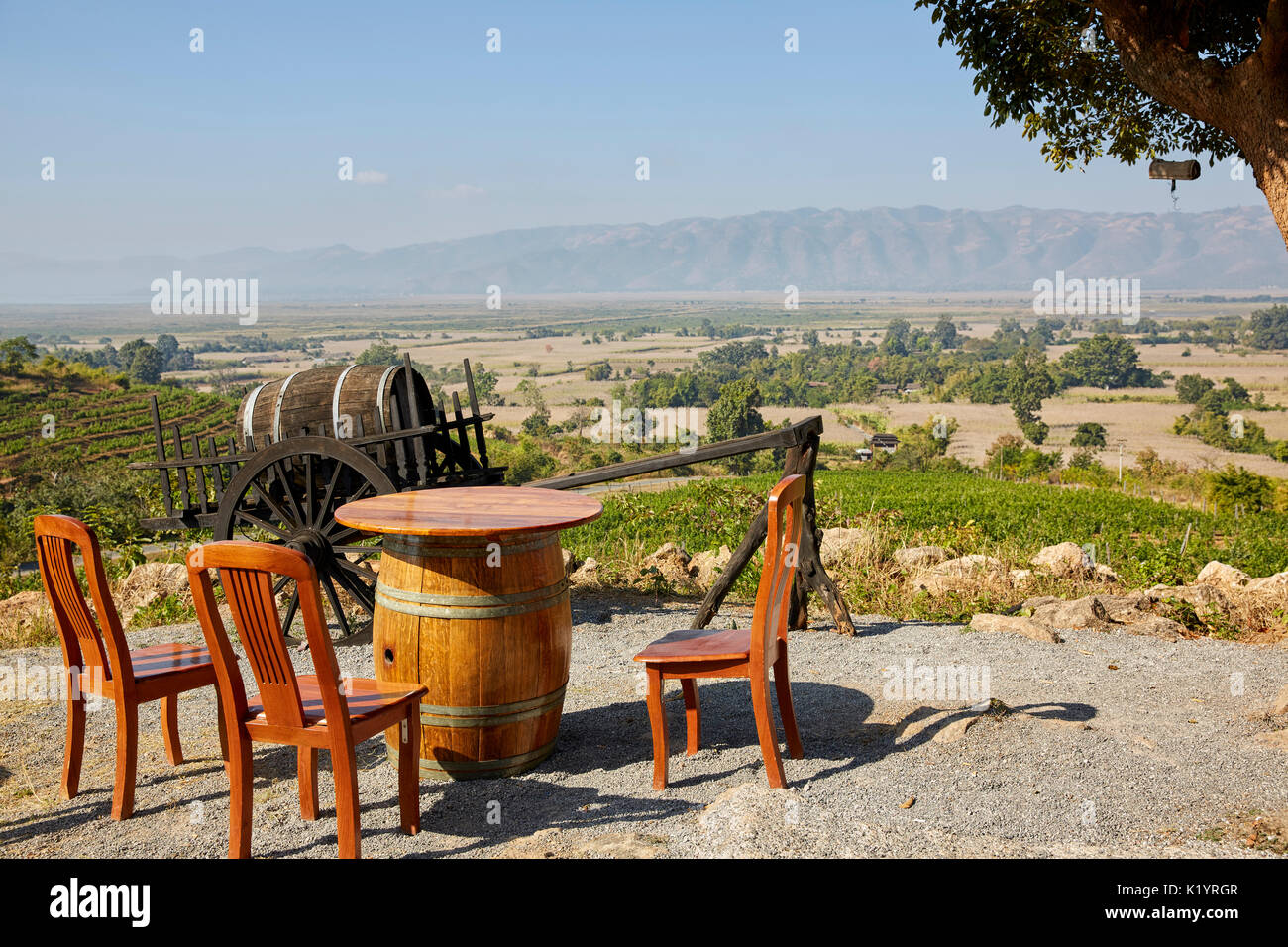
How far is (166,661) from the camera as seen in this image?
436cm

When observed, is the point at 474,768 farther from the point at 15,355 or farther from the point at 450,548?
the point at 15,355

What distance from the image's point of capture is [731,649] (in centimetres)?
419

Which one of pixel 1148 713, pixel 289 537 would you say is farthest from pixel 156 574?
pixel 1148 713

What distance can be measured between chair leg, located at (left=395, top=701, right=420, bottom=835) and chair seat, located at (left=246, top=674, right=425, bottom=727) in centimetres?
10

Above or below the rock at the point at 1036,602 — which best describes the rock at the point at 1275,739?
above

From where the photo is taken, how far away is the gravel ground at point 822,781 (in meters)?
3.55

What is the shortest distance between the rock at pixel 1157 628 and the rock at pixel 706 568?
11.1 ft

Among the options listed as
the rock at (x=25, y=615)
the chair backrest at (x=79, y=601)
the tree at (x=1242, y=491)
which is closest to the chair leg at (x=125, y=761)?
the chair backrest at (x=79, y=601)

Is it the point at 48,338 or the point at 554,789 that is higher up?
the point at 48,338

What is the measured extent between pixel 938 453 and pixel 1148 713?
59.0m

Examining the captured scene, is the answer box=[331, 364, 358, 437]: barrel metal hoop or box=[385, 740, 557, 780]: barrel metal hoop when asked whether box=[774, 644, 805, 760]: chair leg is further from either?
box=[331, 364, 358, 437]: barrel metal hoop

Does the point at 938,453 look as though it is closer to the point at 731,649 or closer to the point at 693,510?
the point at 693,510

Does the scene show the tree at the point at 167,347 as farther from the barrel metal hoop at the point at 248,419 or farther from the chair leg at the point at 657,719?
the chair leg at the point at 657,719

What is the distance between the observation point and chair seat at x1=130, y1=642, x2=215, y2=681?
4.22 metres
